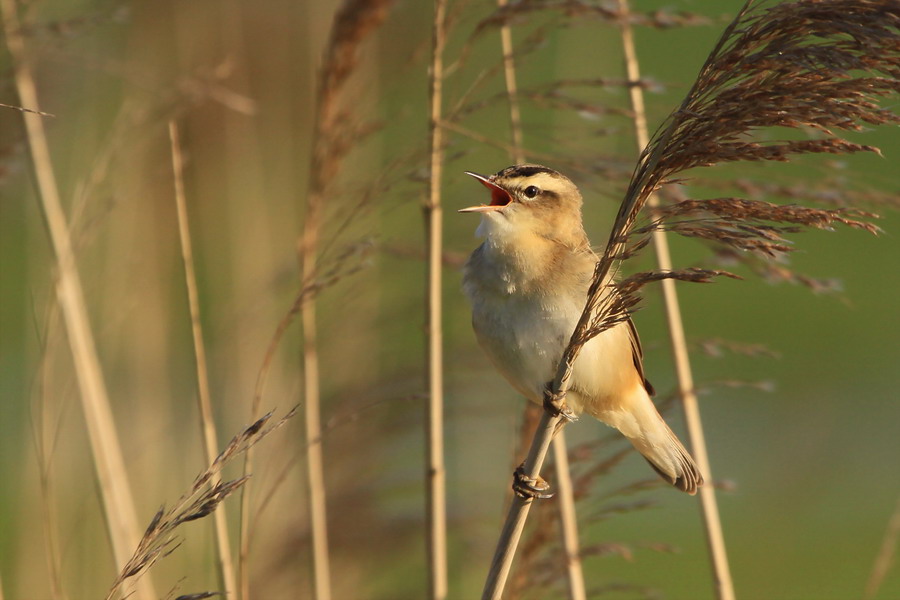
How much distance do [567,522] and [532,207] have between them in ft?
2.59

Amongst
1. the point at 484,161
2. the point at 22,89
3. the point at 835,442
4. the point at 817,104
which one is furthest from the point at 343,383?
the point at 835,442

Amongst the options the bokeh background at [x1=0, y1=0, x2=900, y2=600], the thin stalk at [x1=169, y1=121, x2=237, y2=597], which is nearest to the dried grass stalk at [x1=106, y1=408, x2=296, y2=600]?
the bokeh background at [x1=0, y1=0, x2=900, y2=600]

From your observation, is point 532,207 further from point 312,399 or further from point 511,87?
point 312,399

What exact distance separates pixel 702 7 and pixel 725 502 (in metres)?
6.88

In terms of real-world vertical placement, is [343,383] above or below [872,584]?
above

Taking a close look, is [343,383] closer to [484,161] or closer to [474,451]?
→ [474,451]

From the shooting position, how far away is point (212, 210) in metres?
6.72

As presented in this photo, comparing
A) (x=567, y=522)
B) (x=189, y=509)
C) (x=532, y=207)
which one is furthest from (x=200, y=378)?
(x=567, y=522)

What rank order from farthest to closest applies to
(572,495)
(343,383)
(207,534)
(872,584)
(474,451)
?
(474,451) < (343,383) < (207,534) < (572,495) < (872,584)

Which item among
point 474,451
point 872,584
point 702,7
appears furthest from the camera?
point 702,7

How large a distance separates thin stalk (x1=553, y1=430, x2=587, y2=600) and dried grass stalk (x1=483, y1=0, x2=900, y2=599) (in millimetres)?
941

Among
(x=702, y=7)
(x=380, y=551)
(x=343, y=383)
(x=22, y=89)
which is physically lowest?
(x=380, y=551)

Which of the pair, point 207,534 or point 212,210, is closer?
point 207,534

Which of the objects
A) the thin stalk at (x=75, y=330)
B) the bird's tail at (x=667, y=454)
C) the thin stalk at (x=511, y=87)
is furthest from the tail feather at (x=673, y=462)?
the thin stalk at (x=75, y=330)
